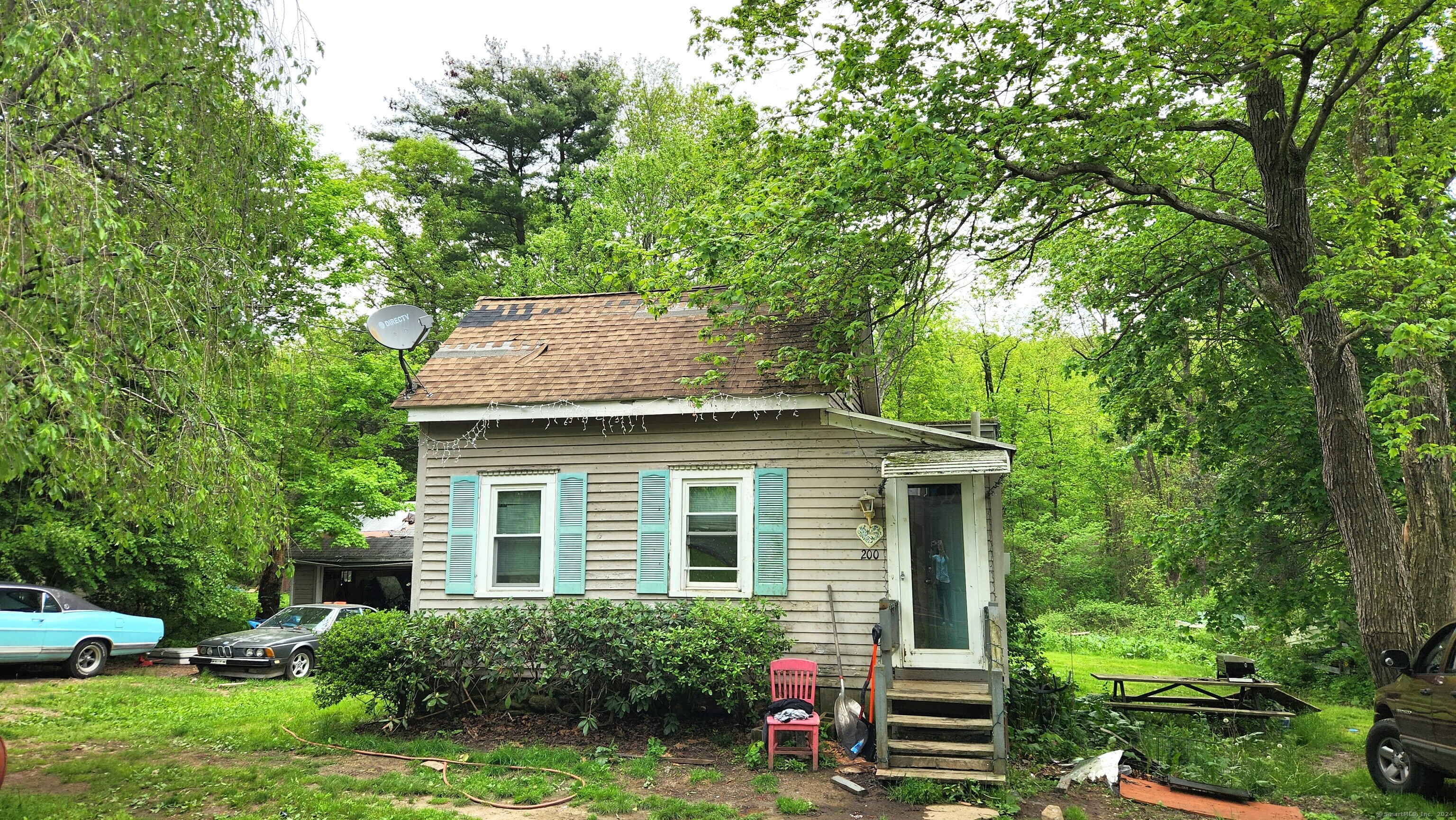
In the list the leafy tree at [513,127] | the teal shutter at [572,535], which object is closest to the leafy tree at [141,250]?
the teal shutter at [572,535]

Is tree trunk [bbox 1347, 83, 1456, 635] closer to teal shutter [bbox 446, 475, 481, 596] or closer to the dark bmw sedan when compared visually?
teal shutter [bbox 446, 475, 481, 596]

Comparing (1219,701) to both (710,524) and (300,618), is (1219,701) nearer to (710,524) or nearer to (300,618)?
(710,524)

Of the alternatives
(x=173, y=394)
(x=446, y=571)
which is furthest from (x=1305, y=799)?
(x=173, y=394)

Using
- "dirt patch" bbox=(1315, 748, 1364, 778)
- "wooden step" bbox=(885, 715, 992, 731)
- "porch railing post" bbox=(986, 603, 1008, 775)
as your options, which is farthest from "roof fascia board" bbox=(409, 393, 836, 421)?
"dirt patch" bbox=(1315, 748, 1364, 778)

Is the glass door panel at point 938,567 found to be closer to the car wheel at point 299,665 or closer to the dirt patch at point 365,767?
the dirt patch at point 365,767

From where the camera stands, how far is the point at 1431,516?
11148mm

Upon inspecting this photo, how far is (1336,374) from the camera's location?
8.85 m

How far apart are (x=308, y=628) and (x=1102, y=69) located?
15.6 metres

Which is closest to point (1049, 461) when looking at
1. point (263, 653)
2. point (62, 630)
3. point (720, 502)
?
point (720, 502)

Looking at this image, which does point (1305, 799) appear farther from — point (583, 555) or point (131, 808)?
point (131, 808)

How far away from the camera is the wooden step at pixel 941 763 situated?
757 cm

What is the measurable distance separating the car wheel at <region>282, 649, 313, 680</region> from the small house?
6.04 meters

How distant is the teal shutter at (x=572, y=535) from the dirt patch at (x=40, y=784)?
15.6ft

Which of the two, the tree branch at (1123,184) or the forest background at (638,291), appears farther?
A: the tree branch at (1123,184)
